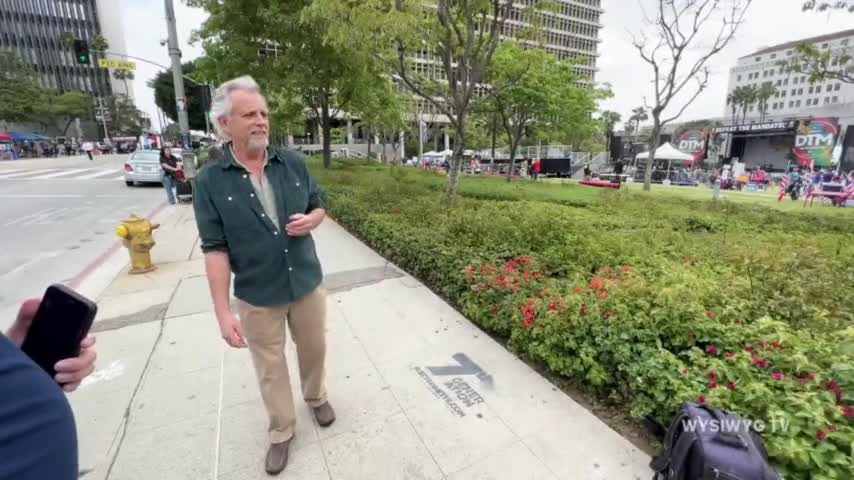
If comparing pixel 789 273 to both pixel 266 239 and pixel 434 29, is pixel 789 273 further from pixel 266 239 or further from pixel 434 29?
pixel 434 29

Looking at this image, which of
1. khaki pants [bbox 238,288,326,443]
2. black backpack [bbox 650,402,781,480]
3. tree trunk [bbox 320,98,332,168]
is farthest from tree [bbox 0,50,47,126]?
black backpack [bbox 650,402,781,480]

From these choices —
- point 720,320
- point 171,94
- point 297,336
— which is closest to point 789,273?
point 720,320

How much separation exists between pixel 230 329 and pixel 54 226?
30.9 feet

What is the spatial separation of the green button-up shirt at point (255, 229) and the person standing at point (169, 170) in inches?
420

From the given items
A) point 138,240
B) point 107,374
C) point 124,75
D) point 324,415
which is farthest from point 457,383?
point 124,75

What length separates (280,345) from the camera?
2.21m

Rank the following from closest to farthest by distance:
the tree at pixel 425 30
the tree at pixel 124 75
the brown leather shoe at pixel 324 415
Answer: the brown leather shoe at pixel 324 415
the tree at pixel 425 30
the tree at pixel 124 75

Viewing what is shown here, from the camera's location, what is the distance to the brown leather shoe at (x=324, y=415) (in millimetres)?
2539

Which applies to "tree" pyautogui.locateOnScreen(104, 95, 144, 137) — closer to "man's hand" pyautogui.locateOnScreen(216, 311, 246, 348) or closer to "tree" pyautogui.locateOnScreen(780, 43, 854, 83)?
"man's hand" pyautogui.locateOnScreen(216, 311, 246, 348)

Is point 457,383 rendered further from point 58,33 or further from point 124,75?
point 58,33

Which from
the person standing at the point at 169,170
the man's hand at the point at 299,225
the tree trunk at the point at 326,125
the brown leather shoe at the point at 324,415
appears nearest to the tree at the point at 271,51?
the tree trunk at the point at 326,125

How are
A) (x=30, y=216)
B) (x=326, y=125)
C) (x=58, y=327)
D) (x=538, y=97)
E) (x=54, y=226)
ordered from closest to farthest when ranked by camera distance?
(x=58, y=327), (x=54, y=226), (x=30, y=216), (x=326, y=125), (x=538, y=97)

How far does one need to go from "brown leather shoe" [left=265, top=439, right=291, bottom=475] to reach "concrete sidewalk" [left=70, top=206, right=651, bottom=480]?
0.20 ft

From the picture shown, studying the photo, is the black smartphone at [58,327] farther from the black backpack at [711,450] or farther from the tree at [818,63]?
the tree at [818,63]
